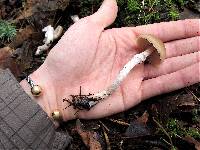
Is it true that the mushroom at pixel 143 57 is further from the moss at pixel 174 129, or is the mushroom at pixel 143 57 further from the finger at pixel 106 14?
the moss at pixel 174 129

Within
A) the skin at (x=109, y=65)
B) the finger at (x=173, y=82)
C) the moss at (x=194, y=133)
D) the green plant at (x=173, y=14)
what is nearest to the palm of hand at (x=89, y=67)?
the skin at (x=109, y=65)

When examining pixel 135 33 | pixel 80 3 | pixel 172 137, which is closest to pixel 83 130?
pixel 172 137

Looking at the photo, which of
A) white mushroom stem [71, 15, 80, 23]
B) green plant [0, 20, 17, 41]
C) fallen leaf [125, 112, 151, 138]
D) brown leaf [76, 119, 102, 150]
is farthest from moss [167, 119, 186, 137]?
green plant [0, 20, 17, 41]

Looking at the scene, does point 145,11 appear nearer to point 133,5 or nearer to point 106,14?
point 133,5

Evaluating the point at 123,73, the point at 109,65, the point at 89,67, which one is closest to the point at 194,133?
the point at 123,73

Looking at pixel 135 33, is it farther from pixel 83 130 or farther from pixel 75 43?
pixel 83 130

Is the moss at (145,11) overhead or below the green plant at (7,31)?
below

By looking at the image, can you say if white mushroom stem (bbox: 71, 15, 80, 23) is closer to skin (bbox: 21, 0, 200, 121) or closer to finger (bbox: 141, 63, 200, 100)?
skin (bbox: 21, 0, 200, 121)
